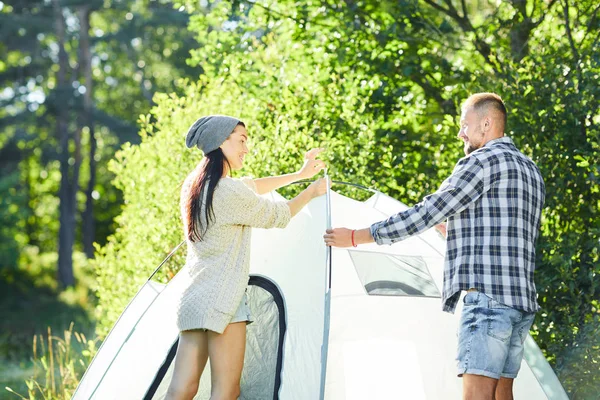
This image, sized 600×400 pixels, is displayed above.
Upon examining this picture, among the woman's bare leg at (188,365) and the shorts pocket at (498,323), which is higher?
the shorts pocket at (498,323)

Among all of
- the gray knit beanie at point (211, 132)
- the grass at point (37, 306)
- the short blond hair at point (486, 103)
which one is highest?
the short blond hair at point (486, 103)

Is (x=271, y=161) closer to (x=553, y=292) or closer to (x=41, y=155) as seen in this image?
(x=553, y=292)

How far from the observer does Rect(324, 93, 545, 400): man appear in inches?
121

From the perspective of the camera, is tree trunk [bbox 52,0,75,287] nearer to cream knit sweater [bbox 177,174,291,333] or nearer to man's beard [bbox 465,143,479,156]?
cream knit sweater [bbox 177,174,291,333]

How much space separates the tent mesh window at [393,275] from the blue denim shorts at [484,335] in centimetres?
109

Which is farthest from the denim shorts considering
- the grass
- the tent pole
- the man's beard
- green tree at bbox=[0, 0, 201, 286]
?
green tree at bbox=[0, 0, 201, 286]

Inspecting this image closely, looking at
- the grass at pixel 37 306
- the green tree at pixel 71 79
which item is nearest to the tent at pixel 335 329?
the grass at pixel 37 306

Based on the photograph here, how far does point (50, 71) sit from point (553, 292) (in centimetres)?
2210

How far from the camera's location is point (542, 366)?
162 inches

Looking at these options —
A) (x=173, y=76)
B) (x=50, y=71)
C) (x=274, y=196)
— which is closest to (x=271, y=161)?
(x=274, y=196)

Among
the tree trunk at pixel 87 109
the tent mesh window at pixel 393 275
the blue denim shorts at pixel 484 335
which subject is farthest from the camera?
the tree trunk at pixel 87 109

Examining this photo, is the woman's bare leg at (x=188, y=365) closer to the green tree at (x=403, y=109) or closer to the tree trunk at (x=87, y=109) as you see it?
the green tree at (x=403, y=109)

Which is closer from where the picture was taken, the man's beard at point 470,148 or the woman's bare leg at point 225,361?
the man's beard at point 470,148

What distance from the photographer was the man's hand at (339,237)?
3.52m
